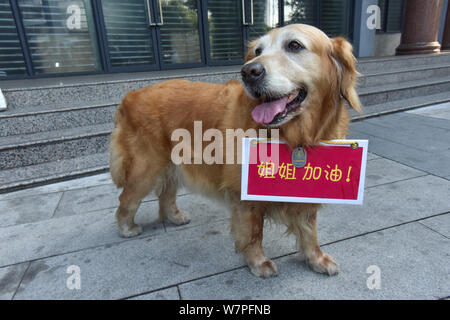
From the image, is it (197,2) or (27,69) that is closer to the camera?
(27,69)

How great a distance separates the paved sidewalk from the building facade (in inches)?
189

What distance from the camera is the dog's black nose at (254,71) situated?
163 centimetres

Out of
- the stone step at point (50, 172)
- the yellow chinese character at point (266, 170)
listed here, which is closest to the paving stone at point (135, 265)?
the yellow chinese character at point (266, 170)

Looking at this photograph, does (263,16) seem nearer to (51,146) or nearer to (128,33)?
(128,33)

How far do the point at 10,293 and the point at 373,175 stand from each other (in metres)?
3.80

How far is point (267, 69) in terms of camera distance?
166 centimetres

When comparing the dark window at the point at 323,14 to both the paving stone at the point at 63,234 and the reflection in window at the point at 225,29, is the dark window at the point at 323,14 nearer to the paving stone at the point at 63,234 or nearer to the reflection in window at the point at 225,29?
the reflection in window at the point at 225,29

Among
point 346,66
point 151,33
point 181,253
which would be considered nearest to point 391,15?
point 151,33

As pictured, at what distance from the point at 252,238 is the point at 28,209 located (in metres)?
2.65

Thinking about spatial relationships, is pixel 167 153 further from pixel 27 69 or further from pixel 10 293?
pixel 27 69

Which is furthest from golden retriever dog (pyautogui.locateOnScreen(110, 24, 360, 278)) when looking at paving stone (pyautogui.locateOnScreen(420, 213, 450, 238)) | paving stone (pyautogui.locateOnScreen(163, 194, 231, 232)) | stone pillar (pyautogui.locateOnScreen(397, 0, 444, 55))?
stone pillar (pyautogui.locateOnScreen(397, 0, 444, 55))

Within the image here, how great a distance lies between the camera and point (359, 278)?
2.03m
